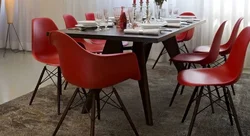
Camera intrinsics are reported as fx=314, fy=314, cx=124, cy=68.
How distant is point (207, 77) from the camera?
2217 mm

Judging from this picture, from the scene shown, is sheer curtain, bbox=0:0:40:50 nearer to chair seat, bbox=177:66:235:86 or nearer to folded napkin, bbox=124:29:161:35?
folded napkin, bbox=124:29:161:35

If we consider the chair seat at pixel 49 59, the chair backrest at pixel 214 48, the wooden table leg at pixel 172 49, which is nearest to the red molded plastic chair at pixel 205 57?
the chair backrest at pixel 214 48

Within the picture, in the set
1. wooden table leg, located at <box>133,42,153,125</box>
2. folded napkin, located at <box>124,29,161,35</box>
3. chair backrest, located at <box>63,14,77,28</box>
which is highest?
chair backrest, located at <box>63,14,77,28</box>

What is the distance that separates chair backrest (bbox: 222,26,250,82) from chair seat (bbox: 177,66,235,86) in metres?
0.04

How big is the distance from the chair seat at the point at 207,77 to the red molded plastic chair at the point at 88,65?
43 centimetres

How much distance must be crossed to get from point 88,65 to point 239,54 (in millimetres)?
1019

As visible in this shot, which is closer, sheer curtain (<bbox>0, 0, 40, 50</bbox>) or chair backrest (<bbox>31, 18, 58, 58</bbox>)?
chair backrest (<bbox>31, 18, 58, 58</bbox>)

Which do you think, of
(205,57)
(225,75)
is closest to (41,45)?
(205,57)

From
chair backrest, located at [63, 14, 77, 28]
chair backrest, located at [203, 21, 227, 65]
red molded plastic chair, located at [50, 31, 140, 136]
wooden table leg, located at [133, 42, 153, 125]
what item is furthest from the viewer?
chair backrest, located at [63, 14, 77, 28]

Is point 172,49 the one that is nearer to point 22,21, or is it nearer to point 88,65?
point 88,65

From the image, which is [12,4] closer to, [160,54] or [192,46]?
[160,54]

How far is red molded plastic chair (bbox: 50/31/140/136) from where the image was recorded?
1.91 m

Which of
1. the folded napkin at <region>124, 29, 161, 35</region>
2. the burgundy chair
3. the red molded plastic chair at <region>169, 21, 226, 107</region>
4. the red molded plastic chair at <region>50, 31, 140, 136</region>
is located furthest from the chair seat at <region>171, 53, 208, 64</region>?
the red molded plastic chair at <region>50, 31, 140, 136</region>

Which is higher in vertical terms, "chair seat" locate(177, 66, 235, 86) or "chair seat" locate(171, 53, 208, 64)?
"chair seat" locate(171, 53, 208, 64)
